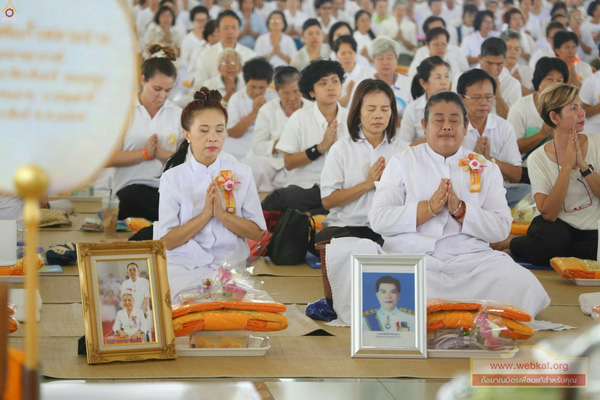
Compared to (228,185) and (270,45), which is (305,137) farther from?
(270,45)

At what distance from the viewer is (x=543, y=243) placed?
4961 millimetres

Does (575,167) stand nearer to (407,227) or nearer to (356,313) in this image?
(407,227)

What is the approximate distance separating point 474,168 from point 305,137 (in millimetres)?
2184

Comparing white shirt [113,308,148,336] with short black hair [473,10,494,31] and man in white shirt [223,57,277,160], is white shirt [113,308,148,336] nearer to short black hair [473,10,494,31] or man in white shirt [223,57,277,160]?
man in white shirt [223,57,277,160]

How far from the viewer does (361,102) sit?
4.75 m

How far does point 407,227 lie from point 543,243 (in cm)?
122

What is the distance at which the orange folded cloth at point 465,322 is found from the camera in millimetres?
3406

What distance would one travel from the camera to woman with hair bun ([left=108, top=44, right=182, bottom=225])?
227 inches

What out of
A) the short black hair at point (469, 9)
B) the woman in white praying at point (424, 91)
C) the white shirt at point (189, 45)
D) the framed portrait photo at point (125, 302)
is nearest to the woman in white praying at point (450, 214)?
the framed portrait photo at point (125, 302)

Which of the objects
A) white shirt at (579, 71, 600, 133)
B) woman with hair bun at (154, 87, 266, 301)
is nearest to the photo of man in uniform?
woman with hair bun at (154, 87, 266, 301)

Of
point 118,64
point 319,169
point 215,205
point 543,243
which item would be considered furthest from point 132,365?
point 319,169

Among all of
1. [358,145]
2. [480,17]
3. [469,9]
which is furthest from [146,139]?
[469,9]

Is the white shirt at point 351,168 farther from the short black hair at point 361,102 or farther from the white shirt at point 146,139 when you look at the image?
the white shirt at point 146,139

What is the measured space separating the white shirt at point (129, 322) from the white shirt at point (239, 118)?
14.2ft
